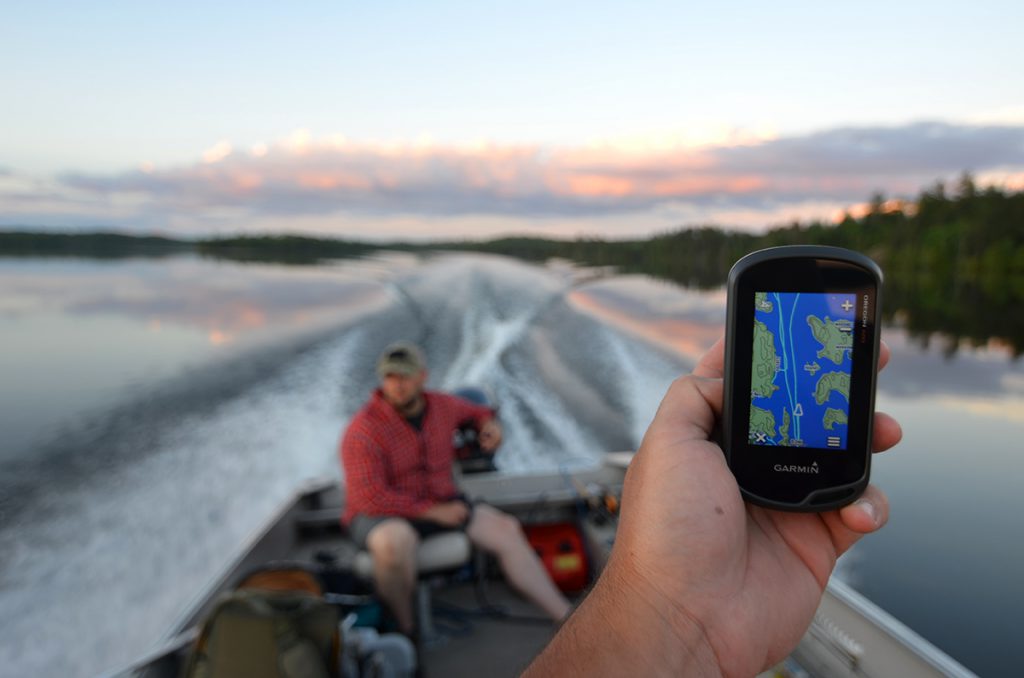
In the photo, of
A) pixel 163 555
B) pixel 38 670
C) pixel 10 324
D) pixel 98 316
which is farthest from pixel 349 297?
pixel 38 670

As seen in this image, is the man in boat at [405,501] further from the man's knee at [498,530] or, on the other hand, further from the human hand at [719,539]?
the human hand at [719,539]

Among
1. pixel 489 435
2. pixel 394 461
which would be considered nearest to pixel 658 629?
pixel 394 461

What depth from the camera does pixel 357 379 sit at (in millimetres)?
8914

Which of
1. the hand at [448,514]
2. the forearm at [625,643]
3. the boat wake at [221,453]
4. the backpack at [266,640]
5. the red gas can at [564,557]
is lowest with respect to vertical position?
the boat wake at [221,453]

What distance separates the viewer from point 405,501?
10.0 feet

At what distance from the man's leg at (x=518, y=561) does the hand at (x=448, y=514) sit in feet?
0.24

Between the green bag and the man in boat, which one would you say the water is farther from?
the green bag

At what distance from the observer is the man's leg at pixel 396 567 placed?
2.84 meters

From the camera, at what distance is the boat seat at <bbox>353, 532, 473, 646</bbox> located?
3.01 m

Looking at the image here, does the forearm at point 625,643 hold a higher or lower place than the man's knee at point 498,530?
higher

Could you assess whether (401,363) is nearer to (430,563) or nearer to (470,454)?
(430,563)

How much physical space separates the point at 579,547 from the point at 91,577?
359 cm

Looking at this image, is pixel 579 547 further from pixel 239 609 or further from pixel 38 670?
pixel 38 670

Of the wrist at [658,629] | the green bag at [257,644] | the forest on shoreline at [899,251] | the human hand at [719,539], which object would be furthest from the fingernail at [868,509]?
the forest on shoreline at [899,251]
